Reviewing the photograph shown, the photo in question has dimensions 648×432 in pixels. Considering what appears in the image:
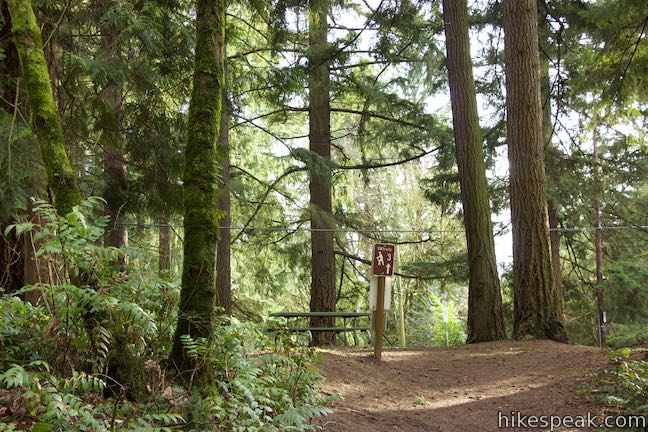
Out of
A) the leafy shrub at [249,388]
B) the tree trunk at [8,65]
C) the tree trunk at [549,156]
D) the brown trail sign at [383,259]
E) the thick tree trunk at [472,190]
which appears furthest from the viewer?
the tree trunk at [549,156]

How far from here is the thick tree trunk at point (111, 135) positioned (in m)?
7.42

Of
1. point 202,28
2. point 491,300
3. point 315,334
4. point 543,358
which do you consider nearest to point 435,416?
point 543,358

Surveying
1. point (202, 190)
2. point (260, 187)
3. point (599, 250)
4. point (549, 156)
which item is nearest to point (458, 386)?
point (202, 190)

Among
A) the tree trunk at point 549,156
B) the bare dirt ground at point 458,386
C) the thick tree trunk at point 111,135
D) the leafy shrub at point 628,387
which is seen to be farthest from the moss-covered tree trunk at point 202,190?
the tree trunk at point 549,156

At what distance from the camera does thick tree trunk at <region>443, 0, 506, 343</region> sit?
10023mm

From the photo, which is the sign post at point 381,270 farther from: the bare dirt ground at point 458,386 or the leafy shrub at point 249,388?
the leafy shrub at point 249,388

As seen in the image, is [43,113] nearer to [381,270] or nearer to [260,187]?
[381,270]

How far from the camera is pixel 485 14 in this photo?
1338 centimetres

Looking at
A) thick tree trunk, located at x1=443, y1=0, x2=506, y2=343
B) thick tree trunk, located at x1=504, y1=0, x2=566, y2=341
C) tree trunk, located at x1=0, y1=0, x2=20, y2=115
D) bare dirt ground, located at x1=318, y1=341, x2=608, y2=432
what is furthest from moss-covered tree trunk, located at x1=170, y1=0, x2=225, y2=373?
thick tree trunk, located at x1=443, y1=0, x2=506, y2=343

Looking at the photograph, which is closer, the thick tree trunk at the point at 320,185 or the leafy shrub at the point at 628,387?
the leafy shrub at the point at 628,387

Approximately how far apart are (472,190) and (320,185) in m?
3.96

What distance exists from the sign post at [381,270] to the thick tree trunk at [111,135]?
324cm

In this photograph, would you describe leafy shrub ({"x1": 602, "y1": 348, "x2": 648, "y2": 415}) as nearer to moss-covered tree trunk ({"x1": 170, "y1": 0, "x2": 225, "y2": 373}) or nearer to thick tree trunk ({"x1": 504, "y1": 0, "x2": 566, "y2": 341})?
moss-covered tree trunk ({"x1": 170, "y1": 0, "x2": 225, "y2": 373})

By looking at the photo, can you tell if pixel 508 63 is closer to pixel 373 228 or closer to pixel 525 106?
pixel 525 106
